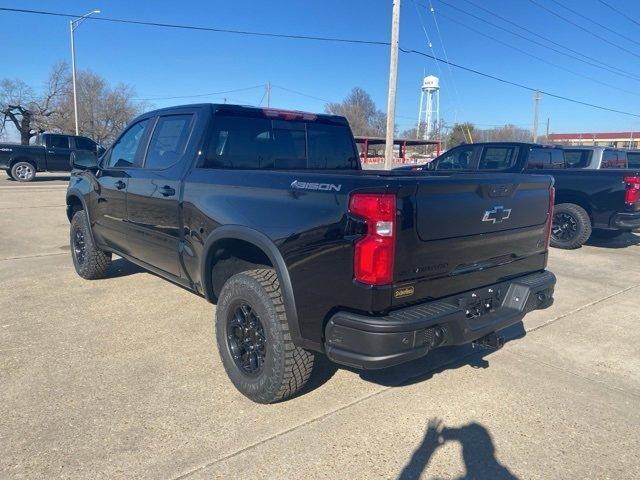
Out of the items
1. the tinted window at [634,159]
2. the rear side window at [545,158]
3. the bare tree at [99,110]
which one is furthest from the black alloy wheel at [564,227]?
the bare tree at [99,110]

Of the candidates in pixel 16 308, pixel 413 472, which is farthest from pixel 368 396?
pixel 16 308

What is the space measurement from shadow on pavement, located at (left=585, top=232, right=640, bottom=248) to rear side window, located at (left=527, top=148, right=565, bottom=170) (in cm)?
160

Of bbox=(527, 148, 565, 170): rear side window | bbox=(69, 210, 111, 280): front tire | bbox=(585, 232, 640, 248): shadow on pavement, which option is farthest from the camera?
bbox=(585, 232, 640, 248): shadow on pavement

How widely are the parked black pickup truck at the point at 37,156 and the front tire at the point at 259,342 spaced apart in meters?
18.3

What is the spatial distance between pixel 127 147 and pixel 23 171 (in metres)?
17.8

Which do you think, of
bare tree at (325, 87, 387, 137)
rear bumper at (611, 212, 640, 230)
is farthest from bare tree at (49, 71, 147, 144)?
rear bumper at (611, 212, 640, 230)

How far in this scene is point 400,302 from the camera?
2.59m

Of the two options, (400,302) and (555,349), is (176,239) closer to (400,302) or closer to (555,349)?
(400,302)

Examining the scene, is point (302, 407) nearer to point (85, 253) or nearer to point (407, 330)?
point (407, 330)

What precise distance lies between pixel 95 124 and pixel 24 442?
54.4 metres

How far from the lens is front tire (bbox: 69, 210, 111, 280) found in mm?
5609

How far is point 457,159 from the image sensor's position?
383 inches

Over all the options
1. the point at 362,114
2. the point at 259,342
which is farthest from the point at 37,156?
the point at 362,114

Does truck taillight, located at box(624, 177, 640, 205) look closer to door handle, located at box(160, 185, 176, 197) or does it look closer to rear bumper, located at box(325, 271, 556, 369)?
rear bumper, located at box(325, 271, 556, 369)
